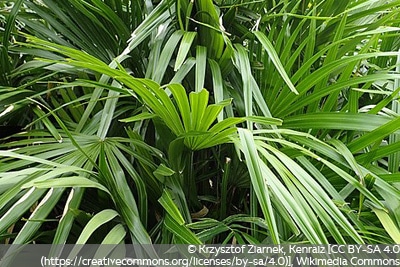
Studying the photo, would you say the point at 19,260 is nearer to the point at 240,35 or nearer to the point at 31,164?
the point at 31,164

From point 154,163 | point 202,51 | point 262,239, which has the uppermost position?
point 202,51

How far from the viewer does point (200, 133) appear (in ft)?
1.61

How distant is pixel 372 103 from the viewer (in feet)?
2.29

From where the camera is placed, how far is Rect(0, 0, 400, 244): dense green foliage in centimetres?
46

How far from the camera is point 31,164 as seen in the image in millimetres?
572

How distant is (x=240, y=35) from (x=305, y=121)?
24 cm

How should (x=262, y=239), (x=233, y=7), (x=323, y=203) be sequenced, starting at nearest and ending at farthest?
1. (x=323, y=203)
2. (x=262, y=239)
3. (x=233, y=7)

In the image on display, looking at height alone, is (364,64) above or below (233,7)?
below

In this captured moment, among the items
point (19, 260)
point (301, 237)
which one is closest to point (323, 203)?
point (301, 237)

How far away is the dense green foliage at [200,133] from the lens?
46 cm

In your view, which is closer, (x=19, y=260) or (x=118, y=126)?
(x=19, y=260)

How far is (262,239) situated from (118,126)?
32cm

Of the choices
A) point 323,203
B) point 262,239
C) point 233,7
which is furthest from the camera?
point 233,7

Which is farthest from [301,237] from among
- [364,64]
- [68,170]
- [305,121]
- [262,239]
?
[364,64]
